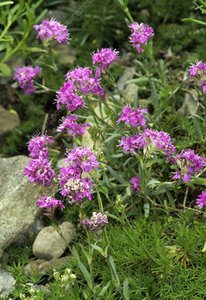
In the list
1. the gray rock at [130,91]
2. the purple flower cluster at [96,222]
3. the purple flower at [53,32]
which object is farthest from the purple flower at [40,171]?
the gray rock at [130,91]

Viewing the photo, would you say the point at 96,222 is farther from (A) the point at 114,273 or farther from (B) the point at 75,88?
(B) the point at 75,88

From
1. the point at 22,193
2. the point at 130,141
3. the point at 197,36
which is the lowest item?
the point at 197,36

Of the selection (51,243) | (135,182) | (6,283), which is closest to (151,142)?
(135,182)

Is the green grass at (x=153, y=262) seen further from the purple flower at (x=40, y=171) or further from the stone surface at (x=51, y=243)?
the purple flower at (x=40, y=171)

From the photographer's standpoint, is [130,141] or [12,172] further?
[12,172]

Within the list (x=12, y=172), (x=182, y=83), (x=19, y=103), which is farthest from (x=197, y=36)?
(x=12, y=172)

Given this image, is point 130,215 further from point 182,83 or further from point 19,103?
point 19,103
